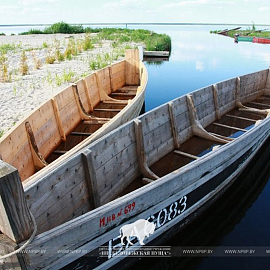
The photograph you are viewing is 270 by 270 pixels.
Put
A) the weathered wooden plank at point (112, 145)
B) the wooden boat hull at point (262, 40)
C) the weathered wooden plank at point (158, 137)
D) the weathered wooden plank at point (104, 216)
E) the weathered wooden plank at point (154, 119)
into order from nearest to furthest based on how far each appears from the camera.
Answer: the weathered wooden plank at point (104, 216), the weathered wooden plank at point (112, 145), the weathered wooden plank at point (154, 119), the weathered wooden plank at point (158, 137), the wooden boat hull at point (262, 40)

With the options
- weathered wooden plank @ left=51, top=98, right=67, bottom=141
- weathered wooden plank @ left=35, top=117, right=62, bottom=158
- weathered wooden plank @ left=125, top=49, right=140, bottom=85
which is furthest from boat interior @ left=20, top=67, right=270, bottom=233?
weathered wooden plank @ left=125, top=49, right=140, bottom=85

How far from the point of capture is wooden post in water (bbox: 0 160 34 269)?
2057 mm

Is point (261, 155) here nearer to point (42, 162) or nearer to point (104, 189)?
point (104, 189)

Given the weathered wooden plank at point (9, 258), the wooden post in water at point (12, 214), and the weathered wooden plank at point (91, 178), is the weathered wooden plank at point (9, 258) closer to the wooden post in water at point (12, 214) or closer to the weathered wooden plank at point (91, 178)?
the wooden post in water at point (12, 214)

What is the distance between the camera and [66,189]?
3.51m

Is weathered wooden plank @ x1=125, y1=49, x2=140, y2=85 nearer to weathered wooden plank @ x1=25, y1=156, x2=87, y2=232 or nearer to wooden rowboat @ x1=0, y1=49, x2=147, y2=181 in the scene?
wooden rowboat @ x1=0, y1=49, x2=147, y2=181

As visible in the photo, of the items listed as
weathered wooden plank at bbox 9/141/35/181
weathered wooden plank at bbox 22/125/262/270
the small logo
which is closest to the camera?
weathered wooden plank at bbox 22/125/262/270

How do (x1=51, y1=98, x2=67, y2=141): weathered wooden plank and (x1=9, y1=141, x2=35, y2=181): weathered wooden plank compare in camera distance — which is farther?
(x1=51, y1=98, x2=67, y2=141): weathered wooden plank

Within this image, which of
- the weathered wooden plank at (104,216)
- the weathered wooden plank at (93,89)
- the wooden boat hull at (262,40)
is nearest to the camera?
the weathered wooden plank at (104,216)

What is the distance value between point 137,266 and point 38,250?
7.00 feet

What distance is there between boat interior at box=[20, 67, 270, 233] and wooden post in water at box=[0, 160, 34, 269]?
2.10 ft

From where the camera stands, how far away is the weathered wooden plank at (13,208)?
205 cm

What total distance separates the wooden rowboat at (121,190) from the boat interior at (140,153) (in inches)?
0.6

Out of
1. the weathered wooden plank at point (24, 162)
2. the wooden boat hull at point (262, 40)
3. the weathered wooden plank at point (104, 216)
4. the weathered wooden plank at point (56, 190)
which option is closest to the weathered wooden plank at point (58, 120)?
the weathered wooden plank at point (24, 162)
